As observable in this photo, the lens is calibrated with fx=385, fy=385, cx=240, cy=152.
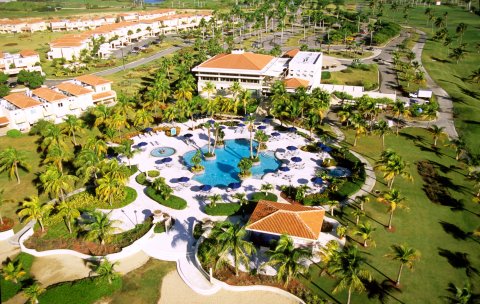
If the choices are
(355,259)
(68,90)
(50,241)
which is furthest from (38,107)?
(355,259)

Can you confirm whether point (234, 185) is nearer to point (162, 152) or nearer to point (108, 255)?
point (162, 152)

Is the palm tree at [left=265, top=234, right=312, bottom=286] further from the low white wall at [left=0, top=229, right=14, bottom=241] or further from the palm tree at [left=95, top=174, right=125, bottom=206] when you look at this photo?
the low white wall at [left=0, top=229, right=14, bottom=241]

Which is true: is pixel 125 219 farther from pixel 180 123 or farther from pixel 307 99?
pixel 307 99

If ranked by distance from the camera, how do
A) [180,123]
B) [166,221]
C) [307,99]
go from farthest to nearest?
[180,123] → [307,99] → [166,221]

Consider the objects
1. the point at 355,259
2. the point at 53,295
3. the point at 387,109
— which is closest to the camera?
the point at 355,259

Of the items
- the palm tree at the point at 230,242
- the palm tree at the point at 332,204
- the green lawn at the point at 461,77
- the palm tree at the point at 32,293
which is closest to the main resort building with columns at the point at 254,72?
the green lawn at the point at 461,77

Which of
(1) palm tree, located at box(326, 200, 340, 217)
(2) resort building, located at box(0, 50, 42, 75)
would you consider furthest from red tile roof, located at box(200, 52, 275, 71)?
(2) resort building, located at box(0, 50, 42, 75)

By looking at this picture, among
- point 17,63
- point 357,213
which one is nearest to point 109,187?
point 357,213
